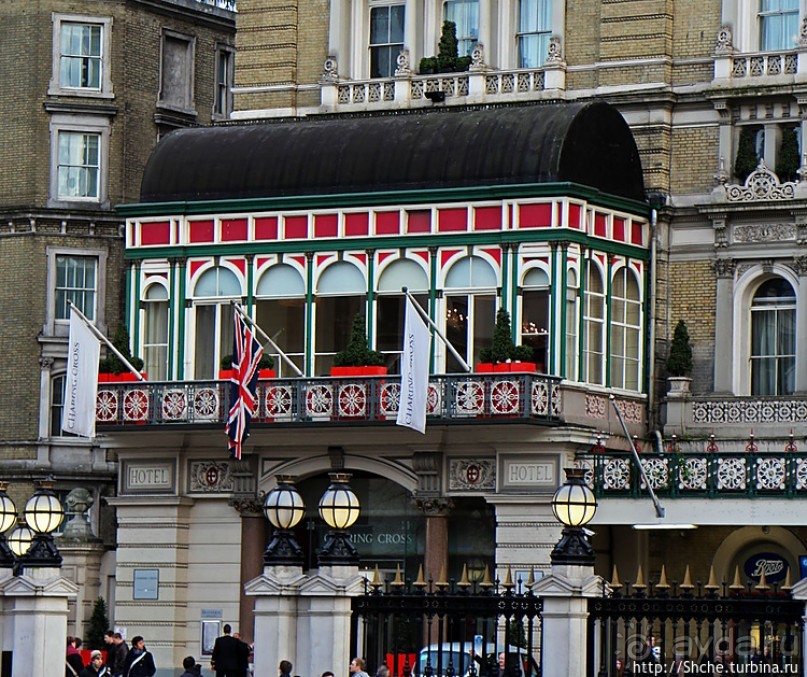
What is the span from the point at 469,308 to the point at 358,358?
242 centimetres

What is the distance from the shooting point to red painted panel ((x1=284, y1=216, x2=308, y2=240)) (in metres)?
53.5

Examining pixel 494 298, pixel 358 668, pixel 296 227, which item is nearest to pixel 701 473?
pixel 494 298

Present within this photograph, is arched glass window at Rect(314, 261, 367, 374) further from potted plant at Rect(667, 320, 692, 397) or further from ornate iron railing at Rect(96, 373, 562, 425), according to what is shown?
potted plant at Rect(667, 320, 692, 397)

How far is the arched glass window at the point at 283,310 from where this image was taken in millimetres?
53562

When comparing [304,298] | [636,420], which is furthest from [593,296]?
[304,298]

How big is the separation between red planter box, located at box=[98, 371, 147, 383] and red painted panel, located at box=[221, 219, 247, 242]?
342 centimetres

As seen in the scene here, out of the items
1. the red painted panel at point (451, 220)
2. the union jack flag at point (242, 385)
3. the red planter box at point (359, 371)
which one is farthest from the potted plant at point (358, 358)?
the red painted panel at point (451, 220)

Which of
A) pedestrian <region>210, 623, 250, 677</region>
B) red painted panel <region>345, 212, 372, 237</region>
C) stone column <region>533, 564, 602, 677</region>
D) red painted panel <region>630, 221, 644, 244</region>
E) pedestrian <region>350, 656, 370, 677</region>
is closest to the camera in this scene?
stone column <region>533, 564, 602, 677</region>

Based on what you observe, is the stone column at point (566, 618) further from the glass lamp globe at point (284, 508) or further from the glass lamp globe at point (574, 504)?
the glass lamp globe at point (284, 508)

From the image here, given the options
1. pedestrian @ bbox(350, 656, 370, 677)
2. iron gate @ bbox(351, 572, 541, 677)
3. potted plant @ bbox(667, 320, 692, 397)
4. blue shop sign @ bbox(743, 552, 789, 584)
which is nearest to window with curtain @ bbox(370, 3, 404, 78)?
potted plant @ bbox(667, 320, 692, 397)

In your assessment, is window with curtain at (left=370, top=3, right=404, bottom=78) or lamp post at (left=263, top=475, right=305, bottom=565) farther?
window with curtain at (left=370, top=3, right=404, bottom=78)

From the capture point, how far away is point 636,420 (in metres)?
52.7

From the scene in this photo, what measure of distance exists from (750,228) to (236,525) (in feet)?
40.0

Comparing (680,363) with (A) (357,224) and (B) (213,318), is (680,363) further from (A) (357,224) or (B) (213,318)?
(B) (213,318)
